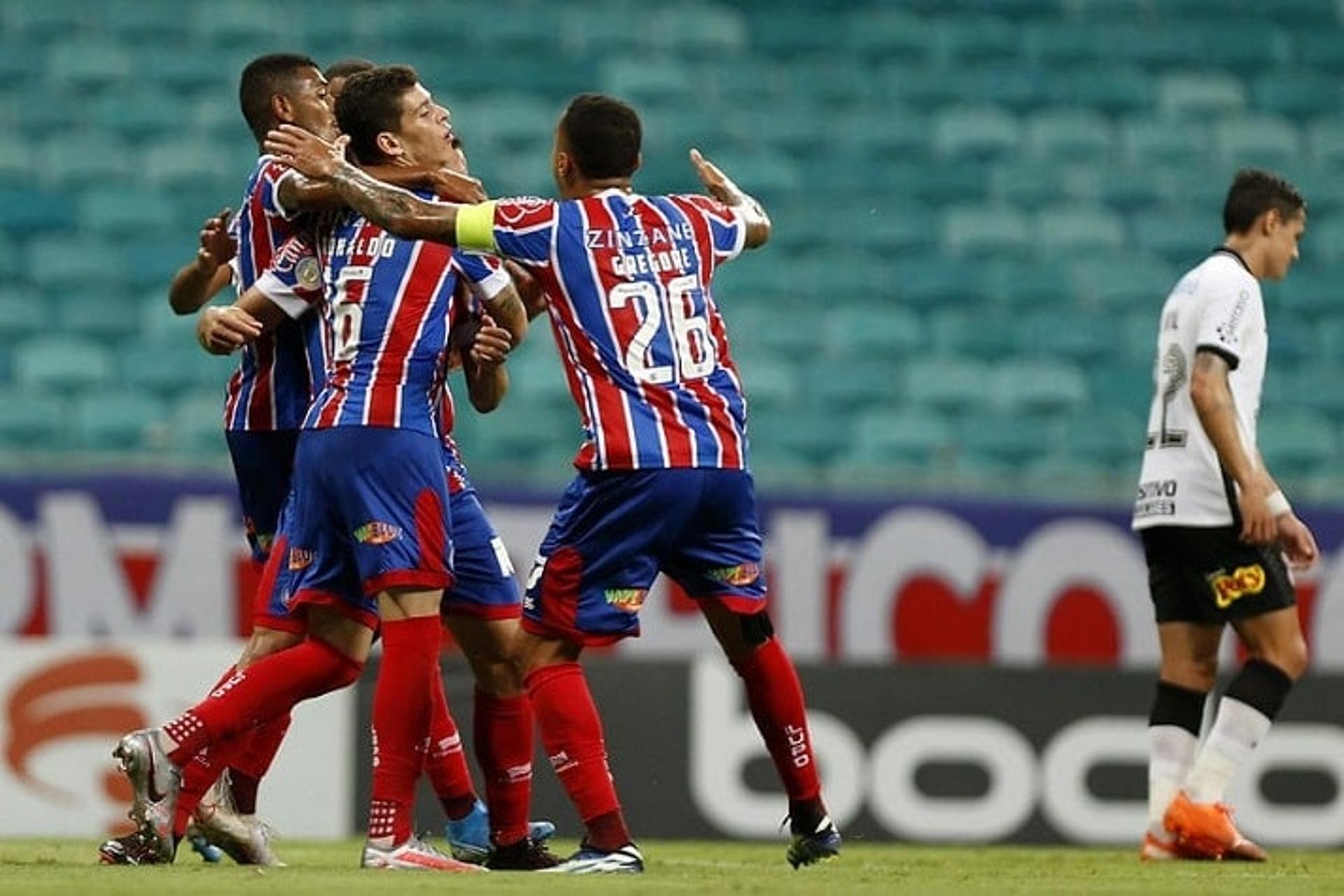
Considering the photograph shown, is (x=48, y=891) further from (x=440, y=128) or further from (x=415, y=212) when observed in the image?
(x=440, y=128)

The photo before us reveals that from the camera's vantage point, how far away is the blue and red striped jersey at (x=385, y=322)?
5.88 meters

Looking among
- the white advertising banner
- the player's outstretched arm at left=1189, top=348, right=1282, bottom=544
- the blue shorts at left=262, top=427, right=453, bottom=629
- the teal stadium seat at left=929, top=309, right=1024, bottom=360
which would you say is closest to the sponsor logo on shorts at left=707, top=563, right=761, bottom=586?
the blue shorts at left=262, top=427, right=453, bottom=629

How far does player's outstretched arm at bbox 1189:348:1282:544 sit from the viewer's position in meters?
7.23

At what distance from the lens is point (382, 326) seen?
19.5 ft

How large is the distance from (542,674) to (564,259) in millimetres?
943

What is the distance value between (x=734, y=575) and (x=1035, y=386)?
612 cm

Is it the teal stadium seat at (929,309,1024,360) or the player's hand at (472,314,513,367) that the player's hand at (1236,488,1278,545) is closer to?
the player's hand at (472,314,513,367)

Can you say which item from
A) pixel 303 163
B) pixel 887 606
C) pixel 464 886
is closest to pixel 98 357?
pixel 887 606

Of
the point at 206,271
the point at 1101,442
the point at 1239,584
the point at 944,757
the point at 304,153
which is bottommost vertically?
the point at 944,757

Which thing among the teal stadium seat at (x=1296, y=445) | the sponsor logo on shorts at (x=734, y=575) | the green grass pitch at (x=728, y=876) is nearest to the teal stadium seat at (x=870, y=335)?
the teal stadium seat at (x=1296, y=445)

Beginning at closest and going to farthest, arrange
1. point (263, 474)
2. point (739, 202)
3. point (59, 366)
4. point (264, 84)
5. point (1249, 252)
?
point (739, 202) → point (263, 474) → point (264, 84) → point (1249, 252) → point (59, 366)

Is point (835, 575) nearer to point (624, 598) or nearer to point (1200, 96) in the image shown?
point (624, 598)

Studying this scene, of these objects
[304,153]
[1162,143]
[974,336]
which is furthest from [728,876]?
[1162,143]

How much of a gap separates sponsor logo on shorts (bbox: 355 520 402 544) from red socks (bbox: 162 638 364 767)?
0.38 meters
